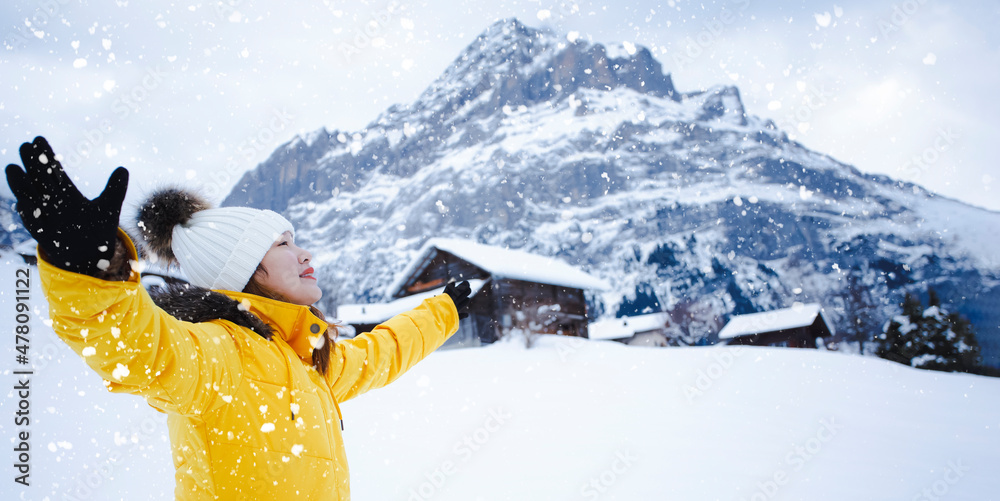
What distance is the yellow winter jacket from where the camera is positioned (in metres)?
0.94

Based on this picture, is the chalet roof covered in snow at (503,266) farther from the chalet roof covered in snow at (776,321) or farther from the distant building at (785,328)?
the distant building at (785,328)

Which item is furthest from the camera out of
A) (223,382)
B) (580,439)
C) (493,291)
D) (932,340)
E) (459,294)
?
(932,340)

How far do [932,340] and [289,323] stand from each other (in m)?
26.1

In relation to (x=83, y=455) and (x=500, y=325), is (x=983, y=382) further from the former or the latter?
(x=83, y=455)

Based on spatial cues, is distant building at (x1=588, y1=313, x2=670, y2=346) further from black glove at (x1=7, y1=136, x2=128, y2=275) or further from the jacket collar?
black glove at (x1=7, y1=136, x2=128, y2=275)

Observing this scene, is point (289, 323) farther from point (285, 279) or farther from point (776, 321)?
point (776, 321)

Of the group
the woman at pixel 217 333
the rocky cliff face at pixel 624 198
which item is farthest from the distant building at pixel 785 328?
the rocky cliff face at pixel 624 198

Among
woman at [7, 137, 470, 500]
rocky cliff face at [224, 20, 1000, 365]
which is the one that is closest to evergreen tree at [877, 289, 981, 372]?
woman at [7, 137, 470, 500]

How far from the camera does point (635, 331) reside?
4238cm

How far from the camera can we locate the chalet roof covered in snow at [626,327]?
41031 mm

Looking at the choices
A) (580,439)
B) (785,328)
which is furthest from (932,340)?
(580,439)

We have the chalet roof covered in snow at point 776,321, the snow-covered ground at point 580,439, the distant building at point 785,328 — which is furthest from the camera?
the distant building at point 785,328

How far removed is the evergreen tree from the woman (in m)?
24.9

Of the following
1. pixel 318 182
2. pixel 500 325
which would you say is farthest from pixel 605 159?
pixel 500 325
